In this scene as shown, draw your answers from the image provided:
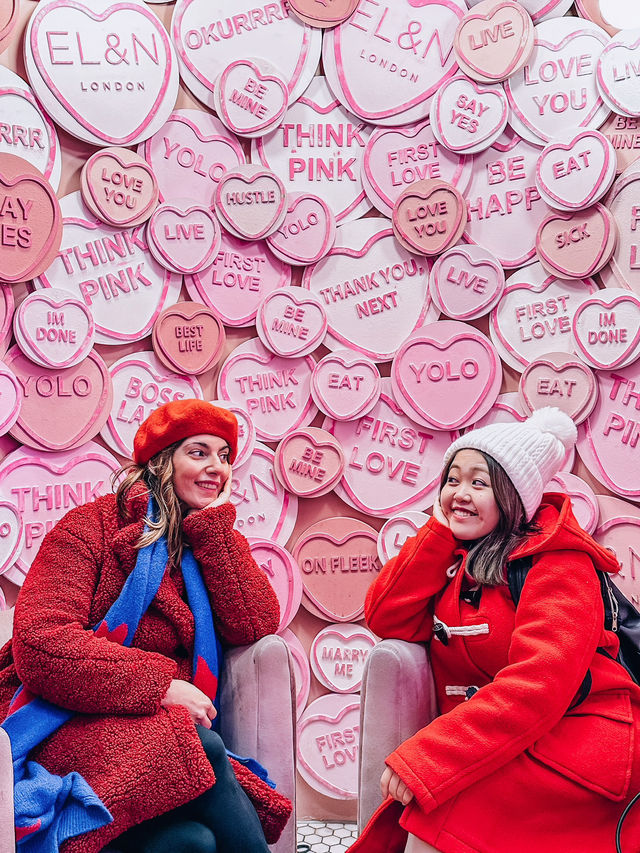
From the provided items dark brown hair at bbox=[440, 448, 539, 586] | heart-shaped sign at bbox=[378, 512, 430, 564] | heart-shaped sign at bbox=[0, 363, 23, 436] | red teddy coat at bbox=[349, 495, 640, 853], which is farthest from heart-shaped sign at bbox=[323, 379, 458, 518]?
heart-shaped sign at bbox=[0, 363, 23, 436]

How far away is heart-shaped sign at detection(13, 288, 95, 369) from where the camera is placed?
6.64ft

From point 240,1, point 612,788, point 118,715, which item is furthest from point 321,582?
point 240,1

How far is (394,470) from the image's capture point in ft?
7.31

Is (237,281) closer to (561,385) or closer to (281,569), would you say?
(281,569)

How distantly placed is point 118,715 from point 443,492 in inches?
29.3

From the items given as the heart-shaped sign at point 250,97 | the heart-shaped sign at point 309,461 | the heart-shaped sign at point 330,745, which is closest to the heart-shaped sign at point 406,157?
the heart-shaped sign at point 250,97

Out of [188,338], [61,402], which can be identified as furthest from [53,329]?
[188,338]

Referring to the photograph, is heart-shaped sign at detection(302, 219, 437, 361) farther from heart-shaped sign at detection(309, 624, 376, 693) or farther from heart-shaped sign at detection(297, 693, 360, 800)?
heart-shaped sign at detection(297, 693, 360, 800)

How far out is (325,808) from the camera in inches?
86.9

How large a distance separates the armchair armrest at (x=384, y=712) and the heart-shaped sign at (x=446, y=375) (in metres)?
0.76

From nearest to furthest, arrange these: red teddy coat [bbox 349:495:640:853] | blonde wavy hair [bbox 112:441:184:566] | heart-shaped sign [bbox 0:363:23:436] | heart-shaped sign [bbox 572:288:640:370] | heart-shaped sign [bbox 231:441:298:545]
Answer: red teddy coat [bbox 349:495:640:853], blonde wavy hair [bbox 112:441:184:566], heart-shaped sign [bbox 0:363:23:436], heart-shaped sign [bbox 572:288:640:370], heart-shaped sign [bbox 231:441:298:545]

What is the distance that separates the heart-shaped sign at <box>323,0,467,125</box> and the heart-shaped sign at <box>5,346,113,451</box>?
3.24 ft

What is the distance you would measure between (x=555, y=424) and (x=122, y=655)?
967mm

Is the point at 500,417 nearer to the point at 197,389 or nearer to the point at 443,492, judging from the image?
the point at 443,492
